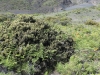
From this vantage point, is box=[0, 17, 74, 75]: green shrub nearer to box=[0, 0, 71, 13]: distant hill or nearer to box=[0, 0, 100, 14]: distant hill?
box=[0, 0, 100, 14]: distant hill

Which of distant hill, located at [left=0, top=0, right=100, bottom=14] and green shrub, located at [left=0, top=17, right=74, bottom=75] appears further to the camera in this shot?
distant hill, located at [left=0, top=0, right=100, bottom=14]

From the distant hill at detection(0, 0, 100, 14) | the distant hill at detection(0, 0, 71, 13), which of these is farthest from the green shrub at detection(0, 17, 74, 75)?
the distant hill at detection(0, 0, 71, 13)

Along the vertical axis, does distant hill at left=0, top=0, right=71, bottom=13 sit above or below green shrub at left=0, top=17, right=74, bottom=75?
below

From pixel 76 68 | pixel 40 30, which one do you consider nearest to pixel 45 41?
pixel 40 30

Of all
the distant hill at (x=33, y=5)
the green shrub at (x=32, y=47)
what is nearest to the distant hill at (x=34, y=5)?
the distant hill at (x=33, y=5)

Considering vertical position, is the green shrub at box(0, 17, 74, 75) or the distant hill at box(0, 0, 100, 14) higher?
the green shrub at box(0, 17, 74, 75)

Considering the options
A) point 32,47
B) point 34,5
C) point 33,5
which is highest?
point 32,47

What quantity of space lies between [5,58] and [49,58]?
73.7 inches

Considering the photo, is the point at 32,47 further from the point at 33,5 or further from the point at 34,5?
the point at 34,5

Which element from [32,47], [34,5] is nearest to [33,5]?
[34,5]

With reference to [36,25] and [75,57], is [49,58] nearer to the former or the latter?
[75,57]

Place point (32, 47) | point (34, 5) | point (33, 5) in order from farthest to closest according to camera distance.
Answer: point (34, 5), point (33, 5), point (32, 47)

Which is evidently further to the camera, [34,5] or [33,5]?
[34,5]

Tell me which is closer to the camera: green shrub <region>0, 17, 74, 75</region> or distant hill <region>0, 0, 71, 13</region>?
green shrub <region>0, 17, 74, 75</region>
